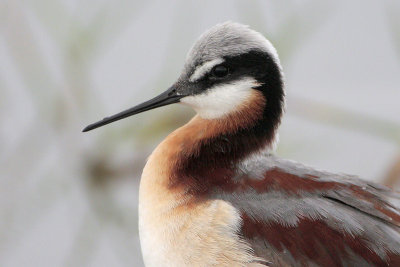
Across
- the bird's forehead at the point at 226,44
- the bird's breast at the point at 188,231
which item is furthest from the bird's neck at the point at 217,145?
the bird's forehead at the point at 226,44

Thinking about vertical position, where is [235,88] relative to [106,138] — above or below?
above

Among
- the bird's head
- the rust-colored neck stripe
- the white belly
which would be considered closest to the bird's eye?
the bird's head

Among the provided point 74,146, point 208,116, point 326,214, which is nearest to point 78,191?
point 74,146

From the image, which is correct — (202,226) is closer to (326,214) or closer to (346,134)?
(326,214)

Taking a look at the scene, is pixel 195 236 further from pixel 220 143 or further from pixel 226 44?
pixel 226 44

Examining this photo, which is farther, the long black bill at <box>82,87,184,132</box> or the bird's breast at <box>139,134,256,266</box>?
the long black bill at <box>82,87,184,132</box>

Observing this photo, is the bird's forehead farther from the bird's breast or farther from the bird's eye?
the bird's breast

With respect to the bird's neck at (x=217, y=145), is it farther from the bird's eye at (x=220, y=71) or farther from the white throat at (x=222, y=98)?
the bird's eye at (x=220, y=71)
